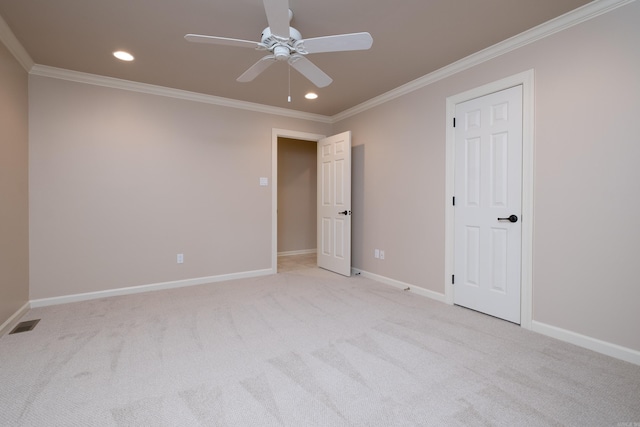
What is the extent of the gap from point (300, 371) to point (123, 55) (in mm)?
3242

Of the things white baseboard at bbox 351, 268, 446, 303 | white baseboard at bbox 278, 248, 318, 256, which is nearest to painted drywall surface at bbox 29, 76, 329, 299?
white baseboard at bbox 351, 268, 446, 303

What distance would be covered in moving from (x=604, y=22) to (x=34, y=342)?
4897mm

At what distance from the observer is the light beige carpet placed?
1.54 meters

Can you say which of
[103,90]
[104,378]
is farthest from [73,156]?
[104,378]

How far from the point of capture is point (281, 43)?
2021 millimetres

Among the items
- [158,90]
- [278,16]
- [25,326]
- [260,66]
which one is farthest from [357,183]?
[25,326]

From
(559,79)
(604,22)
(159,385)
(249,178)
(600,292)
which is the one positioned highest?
(604,22)

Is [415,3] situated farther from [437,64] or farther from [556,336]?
[556,336]

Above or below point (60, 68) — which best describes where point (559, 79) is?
below

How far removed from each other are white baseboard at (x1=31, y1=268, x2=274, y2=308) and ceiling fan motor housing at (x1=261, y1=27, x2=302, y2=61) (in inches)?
121

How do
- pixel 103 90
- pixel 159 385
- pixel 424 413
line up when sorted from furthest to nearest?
pixel 103 90, pixel 159 385, pixel 424 413

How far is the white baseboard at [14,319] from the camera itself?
249 cm

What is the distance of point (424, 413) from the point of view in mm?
1549

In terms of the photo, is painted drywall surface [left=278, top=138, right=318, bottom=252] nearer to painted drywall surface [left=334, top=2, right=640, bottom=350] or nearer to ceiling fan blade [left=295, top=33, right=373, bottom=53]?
painted drywall surface [left=334, top=2, right=640, bottom=350]
